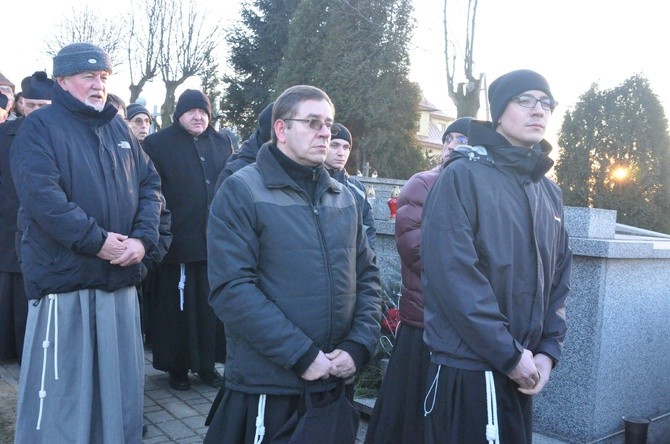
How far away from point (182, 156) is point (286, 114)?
2630mm

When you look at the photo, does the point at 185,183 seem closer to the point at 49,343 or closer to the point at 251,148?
the point at 251,148

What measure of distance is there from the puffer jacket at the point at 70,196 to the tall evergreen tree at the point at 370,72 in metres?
21.7

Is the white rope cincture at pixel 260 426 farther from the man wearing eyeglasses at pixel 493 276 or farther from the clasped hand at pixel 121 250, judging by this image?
the clasped hand at pixel 121 250

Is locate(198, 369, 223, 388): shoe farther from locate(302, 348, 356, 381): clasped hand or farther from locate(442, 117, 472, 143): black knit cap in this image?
locate(302, 348, 356, 381): clasped hand

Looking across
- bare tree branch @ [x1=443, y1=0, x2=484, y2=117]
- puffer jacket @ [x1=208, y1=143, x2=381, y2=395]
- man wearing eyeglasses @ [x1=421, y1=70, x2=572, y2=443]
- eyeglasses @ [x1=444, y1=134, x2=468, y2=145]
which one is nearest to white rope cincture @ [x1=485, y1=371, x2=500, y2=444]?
man wearing eyeglasses @ [x1=421, y1=70, x2=572, y2=443]

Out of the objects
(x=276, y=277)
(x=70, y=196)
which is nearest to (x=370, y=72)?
(x=70, y=196)

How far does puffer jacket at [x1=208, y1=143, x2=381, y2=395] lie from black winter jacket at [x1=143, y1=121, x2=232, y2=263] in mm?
2484

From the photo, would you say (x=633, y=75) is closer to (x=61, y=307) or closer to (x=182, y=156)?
(x=182, y=156)

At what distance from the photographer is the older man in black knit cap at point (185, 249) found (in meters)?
5.38

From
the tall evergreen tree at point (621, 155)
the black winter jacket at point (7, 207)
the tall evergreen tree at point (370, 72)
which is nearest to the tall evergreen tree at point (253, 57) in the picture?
the tall evergreen tree at point (370, 72)

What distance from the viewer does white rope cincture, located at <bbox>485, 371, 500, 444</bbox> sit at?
8.66ft

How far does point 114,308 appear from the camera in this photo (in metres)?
3.74

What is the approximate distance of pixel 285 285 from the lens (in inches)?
111

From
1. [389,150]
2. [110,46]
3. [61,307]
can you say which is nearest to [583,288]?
[61,307]
